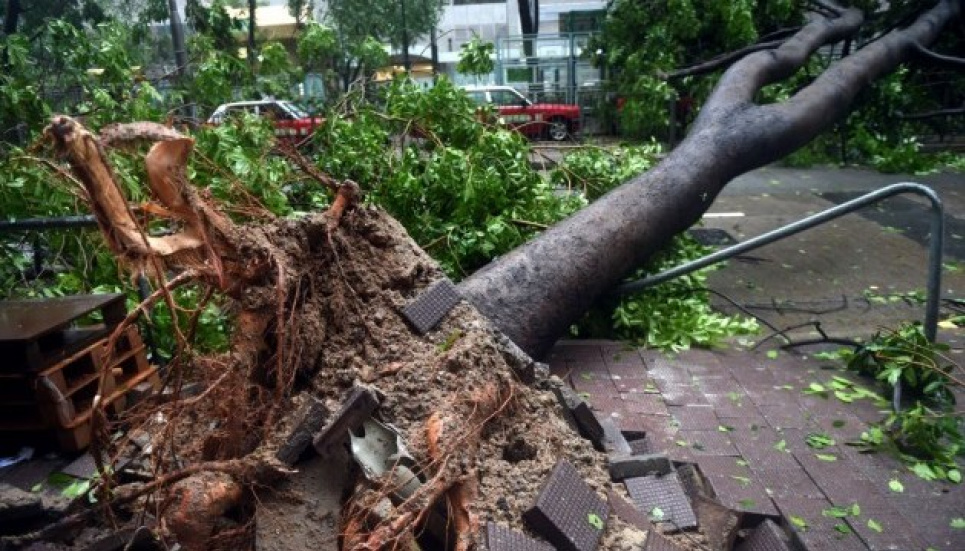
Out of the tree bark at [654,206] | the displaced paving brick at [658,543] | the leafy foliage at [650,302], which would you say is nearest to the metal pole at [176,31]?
the leafy foliage at [650,302]

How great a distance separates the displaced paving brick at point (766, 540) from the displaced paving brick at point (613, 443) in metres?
0.59

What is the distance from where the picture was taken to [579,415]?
332cm

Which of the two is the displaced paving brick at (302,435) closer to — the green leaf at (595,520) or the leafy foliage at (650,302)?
the green leaf at (595,520)

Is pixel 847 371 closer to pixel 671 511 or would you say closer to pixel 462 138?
pixel 671 511

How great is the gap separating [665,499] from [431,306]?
1.17 m

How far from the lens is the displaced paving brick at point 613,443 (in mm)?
3336

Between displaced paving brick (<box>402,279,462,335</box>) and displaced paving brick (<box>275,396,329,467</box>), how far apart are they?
0.60m

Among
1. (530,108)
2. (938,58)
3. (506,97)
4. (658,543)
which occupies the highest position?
(938,58)

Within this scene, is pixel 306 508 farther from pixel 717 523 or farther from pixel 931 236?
pixel 931 236

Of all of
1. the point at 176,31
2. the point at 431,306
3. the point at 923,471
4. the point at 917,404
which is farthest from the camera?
the point at 176,31

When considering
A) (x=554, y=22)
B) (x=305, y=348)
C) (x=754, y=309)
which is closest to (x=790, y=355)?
(x=754, y=309)

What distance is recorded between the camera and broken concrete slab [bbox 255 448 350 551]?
2.46 m

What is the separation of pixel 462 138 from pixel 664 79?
5.36 metres

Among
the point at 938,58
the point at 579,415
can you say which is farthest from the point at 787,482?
the point at 938,58
